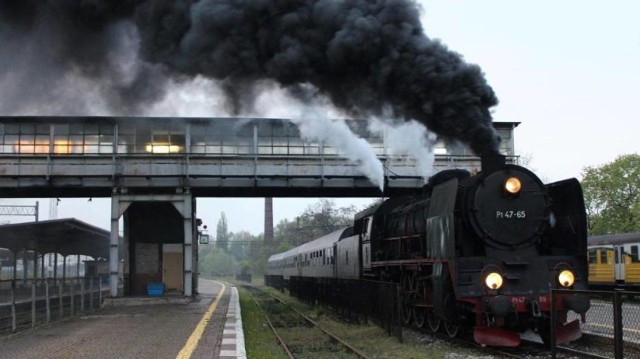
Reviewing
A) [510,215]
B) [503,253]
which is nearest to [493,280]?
[503,253]

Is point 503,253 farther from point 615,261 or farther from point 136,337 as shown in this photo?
point 615,261

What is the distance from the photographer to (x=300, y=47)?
12.3 metres

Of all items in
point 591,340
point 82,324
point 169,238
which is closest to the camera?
point 591,340

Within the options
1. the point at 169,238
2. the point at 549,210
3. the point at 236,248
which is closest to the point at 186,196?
the point at 169,238

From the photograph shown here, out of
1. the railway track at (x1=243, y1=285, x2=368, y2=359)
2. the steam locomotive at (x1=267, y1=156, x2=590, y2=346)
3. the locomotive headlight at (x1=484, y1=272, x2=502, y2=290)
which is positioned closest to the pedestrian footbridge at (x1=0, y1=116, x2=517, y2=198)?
the railway track at (x1=243, y1=285, x2=368, y2=359)

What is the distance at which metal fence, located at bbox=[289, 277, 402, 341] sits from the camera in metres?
12.0

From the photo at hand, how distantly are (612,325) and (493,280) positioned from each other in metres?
2.60

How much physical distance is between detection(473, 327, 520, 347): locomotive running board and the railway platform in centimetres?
368

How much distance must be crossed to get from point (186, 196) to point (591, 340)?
53.9 feet

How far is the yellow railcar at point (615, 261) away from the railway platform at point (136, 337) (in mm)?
14453

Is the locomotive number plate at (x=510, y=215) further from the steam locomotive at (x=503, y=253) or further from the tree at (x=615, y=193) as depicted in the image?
the tree at (x=615, y=193)

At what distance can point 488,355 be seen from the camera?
9.74 m

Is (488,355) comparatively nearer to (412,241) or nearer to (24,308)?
(412,241)

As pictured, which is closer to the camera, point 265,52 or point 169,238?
point 265,52
